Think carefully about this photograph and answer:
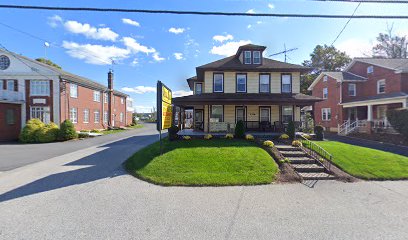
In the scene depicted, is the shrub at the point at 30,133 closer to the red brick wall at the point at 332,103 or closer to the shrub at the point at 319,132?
the shrub at the point at 319,132

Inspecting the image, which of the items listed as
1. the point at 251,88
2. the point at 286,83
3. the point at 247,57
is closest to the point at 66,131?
the point at 251,88

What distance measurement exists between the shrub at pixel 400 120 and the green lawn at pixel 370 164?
932cm

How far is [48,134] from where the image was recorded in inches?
790

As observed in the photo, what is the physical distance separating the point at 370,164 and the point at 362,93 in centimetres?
2270

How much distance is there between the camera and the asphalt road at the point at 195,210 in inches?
162

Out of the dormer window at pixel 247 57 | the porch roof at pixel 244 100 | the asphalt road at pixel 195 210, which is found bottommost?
the asphalt road at pixel 195 210

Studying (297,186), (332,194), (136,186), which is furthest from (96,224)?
(332,194)

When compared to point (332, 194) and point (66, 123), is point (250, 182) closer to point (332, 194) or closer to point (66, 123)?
point (332, 194)

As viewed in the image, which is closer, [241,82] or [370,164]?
[370,164]

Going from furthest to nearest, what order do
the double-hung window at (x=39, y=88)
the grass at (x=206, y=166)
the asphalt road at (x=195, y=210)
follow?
the double-hung window at (x=39, y=88) < the grass at (x=206, y=166) < the asphalt road at (x=195, y=210)

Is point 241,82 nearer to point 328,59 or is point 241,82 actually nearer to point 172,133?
point 172,133

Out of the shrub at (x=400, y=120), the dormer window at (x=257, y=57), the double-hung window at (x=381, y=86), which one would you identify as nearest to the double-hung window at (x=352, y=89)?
the double-hung window at (x=381, y=86)

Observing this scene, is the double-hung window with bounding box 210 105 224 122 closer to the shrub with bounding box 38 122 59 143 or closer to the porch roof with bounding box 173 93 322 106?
the porch roof with bounding box 173 93 322 106

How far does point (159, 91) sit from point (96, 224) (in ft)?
20.7
